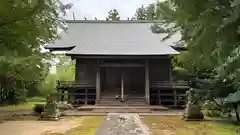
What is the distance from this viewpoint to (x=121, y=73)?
75.7ft

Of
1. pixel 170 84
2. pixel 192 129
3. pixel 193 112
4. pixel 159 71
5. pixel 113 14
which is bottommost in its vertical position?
pixel 192 129

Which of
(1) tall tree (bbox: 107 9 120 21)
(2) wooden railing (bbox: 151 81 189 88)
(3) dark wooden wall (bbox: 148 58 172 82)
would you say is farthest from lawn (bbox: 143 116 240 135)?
(1) tall tree (bbox: 107 9 120 21)

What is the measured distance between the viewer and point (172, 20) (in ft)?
17.7

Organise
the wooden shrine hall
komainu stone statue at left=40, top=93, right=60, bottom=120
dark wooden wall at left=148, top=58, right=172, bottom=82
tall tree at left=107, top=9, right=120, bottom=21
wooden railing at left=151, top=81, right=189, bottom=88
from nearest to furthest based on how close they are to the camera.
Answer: komainu stone statue at left=40, top=93, right=60, bottom=120 → the wooden shrine hall → wooden railing at left=151, top=81, right=189, bottom=88 → dark wooden wall at left=148, top=58, right=172, bottom=82 → tall tree at left=107, top=9, right=120, bottom=21

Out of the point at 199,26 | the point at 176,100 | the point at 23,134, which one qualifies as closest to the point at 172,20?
the point at 199,26

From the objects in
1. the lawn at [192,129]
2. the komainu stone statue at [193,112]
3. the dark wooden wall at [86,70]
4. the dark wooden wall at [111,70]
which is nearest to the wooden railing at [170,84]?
the dark wooden wall at [111,70]

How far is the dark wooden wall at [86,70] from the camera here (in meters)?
23.1

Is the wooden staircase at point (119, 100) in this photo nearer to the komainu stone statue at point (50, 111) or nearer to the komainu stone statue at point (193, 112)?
the komainu stone statue at point (50, 111)

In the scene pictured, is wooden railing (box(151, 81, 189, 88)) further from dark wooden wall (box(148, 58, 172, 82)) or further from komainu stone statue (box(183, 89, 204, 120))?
komainu stone statue (box(183, 89, 204, 120))

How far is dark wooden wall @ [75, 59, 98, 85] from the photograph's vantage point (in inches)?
909

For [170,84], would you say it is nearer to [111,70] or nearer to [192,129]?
[111,70]

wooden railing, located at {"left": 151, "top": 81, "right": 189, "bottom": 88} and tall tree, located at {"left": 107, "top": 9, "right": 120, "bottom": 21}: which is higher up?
tall tree, located at {"left": 107, "top": 9, "right": 120, "bottom": 21}

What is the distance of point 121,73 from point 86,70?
2612mm

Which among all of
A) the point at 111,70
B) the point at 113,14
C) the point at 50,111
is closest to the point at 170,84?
the point at 111,70
